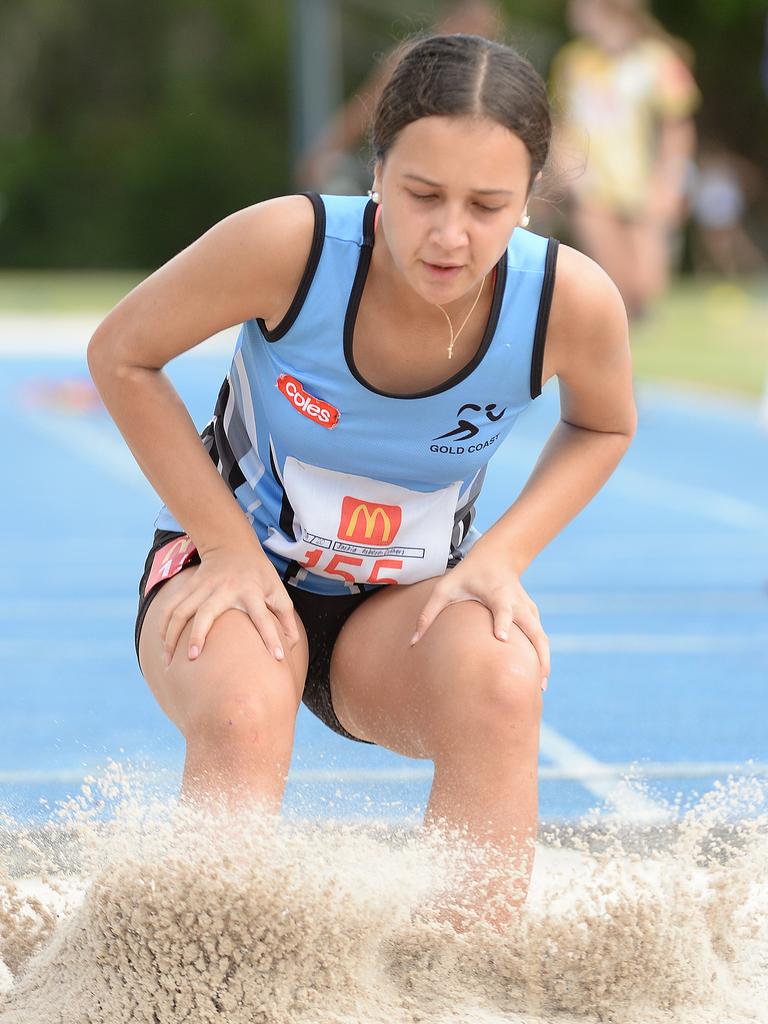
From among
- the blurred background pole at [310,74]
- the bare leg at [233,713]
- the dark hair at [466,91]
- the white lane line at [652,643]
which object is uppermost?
the blurred background pole at [310,74]

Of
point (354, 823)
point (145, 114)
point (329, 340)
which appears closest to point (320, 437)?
point (329, 340)

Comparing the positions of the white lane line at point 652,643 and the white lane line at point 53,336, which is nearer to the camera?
the white lane line at point 652,643

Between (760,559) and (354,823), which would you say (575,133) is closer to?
(354,823)

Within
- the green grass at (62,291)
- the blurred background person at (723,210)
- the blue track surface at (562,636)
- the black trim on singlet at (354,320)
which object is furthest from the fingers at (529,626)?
the blurred background person at (723,210)

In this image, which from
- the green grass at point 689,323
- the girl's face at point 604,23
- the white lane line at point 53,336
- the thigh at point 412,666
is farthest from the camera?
the white lane line at point 53,336

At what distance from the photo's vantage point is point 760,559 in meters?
5.98

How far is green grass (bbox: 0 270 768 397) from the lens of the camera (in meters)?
11.6

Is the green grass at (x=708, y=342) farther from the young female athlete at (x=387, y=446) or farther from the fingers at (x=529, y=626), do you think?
the fingers at (x=529, y=626)

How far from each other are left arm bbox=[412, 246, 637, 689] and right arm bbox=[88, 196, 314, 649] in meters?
0.33

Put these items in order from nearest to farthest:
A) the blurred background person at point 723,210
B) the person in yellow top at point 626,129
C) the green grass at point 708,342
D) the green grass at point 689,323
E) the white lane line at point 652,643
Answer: the white lane line at point 652,643
the person in yellow top at point 626,129
the green grass at point 708,342
the green grass at point 689,323
the blurred background person at point 723,210

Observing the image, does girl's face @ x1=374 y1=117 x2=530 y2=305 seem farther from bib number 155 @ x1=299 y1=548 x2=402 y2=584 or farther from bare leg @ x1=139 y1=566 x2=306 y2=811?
bare leg @ x1=139 y1=566 x2=306 y2=811

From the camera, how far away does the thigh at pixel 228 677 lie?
233cm

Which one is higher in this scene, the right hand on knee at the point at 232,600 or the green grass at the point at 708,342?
the green grass at the point at 708,342

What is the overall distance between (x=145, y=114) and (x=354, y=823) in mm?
31854
